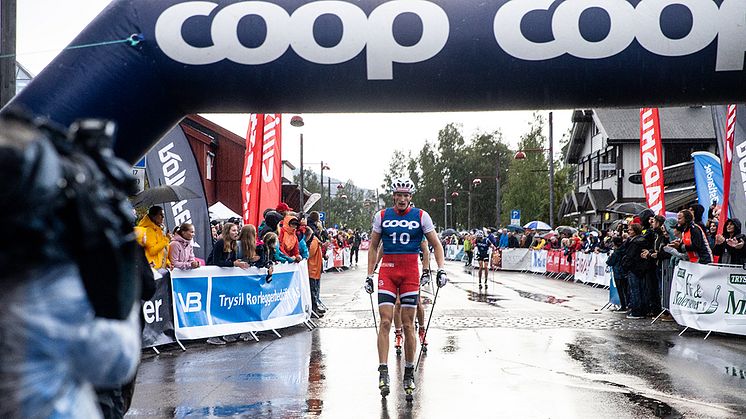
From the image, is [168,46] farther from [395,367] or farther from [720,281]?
[720,281]

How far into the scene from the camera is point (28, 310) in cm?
194

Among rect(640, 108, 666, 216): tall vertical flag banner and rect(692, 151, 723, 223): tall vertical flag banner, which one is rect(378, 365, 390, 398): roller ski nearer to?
rect(640, 108, 666, 216): tall vertical flag banner

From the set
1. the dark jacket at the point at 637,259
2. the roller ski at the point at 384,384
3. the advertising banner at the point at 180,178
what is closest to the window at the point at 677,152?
the dark jacket at the point at 637,259

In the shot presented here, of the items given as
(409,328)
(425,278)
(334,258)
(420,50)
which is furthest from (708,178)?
(334,258)

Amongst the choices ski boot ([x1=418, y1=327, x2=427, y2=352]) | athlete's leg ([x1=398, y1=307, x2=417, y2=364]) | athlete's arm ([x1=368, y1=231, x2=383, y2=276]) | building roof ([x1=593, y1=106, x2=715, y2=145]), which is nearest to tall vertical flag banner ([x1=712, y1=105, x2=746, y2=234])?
ski boot ([x1=418, y1=327, x2=427, y2=352])

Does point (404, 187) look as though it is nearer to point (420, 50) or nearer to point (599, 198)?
point (420, 50)

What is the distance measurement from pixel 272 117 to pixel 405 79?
9530mm

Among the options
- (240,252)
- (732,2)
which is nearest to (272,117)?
(240,252)

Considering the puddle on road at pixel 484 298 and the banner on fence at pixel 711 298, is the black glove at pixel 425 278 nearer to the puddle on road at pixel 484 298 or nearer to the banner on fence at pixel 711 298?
the banner on fence at pixel 711 298

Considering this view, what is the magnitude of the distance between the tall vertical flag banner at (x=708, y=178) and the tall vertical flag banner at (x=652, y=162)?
31.2 inches

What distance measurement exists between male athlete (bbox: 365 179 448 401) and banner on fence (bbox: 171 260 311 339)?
13.0 feet

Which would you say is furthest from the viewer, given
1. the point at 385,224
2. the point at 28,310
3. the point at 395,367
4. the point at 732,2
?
the point at 395,367

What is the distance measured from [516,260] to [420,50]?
30.5 metres

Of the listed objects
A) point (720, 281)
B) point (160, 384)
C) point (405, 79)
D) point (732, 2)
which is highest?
point (732, 2)
